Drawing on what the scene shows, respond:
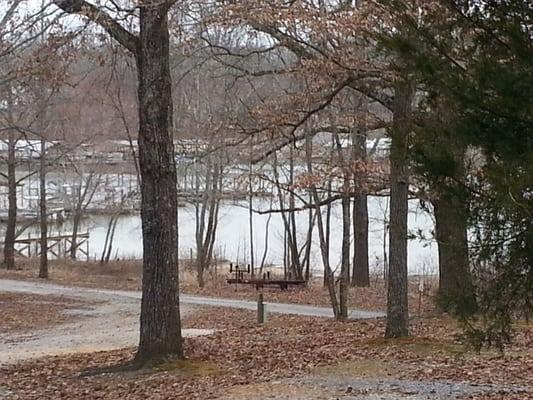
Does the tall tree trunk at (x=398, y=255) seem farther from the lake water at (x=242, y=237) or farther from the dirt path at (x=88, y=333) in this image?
the lake water at (x=242, y=237)

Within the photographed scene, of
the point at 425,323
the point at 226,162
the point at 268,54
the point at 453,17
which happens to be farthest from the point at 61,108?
the point at 453,17

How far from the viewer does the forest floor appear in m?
9.02

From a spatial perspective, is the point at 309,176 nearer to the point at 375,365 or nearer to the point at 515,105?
the point at 375,365

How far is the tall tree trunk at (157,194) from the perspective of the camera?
1088 centimetres

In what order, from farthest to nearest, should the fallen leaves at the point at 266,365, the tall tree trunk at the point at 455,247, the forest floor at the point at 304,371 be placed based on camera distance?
1. the fallen leaves at the point at 266,365
2. the forest floor at the point at 304,371
3. the tall tree trunk at the point at 455,247

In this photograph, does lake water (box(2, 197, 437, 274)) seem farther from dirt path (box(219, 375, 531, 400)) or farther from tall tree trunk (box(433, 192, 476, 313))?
tall tree trunk (box(433, 192, 476, 313))

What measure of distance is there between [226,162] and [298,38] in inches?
698

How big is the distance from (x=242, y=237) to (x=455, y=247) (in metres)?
41.1

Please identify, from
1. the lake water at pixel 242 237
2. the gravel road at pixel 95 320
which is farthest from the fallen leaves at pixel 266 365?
the lake water at pixel 242 237

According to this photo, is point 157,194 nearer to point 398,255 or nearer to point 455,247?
point 398,255

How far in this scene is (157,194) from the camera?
36.0 feet

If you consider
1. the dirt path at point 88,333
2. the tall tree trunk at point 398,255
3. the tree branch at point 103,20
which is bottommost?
the dirt path at point 88,333

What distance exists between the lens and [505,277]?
18.4ft

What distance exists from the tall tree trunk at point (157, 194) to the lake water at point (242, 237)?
79.2 ft
